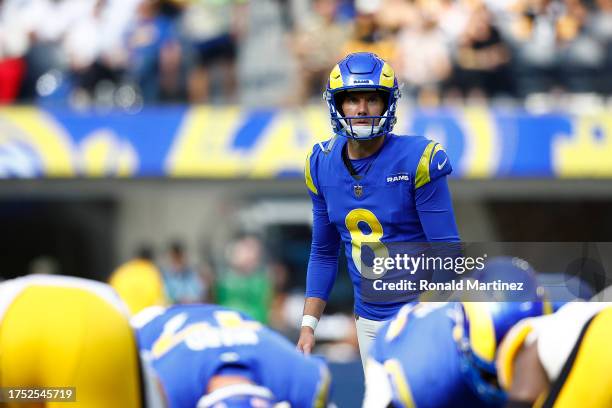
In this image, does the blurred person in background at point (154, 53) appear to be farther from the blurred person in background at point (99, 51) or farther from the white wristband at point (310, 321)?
the white wristband at point (310, 321)

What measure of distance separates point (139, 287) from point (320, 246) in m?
5.41

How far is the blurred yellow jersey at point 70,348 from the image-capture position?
10.6ft

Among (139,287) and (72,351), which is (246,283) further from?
(72,351)

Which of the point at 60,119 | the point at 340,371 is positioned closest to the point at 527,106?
the point at 60,119

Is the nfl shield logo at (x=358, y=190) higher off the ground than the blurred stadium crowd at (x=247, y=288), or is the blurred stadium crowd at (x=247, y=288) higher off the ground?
the nfl shield logo at (x=358, y=190)

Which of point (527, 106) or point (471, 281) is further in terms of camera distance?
point (527, 106)

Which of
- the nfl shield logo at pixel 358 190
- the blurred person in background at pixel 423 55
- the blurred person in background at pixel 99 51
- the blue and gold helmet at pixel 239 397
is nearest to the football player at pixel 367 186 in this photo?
the nfl shield logo at pixel 358 190

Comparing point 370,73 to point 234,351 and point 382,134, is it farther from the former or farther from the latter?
point 234,351

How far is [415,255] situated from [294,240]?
8137 mm

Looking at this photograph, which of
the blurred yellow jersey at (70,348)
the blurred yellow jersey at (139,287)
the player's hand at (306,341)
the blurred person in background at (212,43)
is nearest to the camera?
the blurred yellow jersey at (70,348)

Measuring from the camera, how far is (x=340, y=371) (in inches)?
213

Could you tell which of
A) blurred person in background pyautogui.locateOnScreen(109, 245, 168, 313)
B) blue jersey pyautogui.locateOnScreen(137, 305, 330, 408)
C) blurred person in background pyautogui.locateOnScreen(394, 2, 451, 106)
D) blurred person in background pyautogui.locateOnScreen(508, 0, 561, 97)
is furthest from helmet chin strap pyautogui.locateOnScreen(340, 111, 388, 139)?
blurred person in background pyautogui.locateOnScreen(508, 0, 561, 97)

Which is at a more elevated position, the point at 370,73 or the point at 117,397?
the point at 370,73

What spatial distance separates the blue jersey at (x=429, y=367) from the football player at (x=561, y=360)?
23 cm
